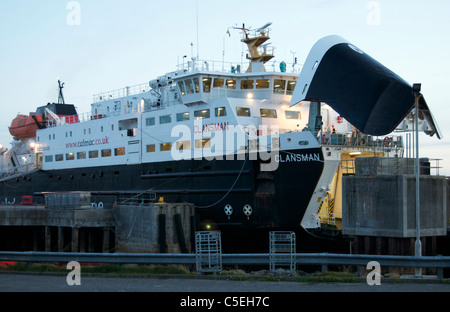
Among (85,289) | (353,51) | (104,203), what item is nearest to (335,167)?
(353,51)

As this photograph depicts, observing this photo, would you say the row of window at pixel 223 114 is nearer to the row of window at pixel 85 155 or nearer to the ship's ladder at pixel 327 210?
the row of window at pixel 85 155

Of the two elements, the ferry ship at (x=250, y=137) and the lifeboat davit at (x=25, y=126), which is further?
the lifeboat davit at (x=25, y=126)

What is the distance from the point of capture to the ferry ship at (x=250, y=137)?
19.7 meters

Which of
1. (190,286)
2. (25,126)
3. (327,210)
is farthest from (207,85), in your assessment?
(25,126)

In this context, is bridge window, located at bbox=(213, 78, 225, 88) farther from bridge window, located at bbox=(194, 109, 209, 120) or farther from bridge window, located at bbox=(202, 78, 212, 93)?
bridge window, located at bbox=(194, 109, 209, 120)

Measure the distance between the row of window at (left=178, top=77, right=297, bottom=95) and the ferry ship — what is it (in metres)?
0.05

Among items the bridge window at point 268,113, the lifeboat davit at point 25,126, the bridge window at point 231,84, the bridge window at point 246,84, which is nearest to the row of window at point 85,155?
the lifeboat davit at point 25,126

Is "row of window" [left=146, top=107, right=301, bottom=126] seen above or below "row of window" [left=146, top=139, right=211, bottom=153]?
above

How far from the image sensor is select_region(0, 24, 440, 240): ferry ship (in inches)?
776

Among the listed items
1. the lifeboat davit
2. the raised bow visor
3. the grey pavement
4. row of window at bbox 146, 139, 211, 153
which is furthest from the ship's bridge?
the lifeboat davit

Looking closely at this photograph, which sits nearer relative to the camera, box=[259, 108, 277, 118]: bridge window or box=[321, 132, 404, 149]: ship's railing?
box=[321, 132, 404, 149]: ship's railing

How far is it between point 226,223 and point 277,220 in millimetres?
2715

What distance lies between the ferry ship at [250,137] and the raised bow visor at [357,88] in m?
0.04
